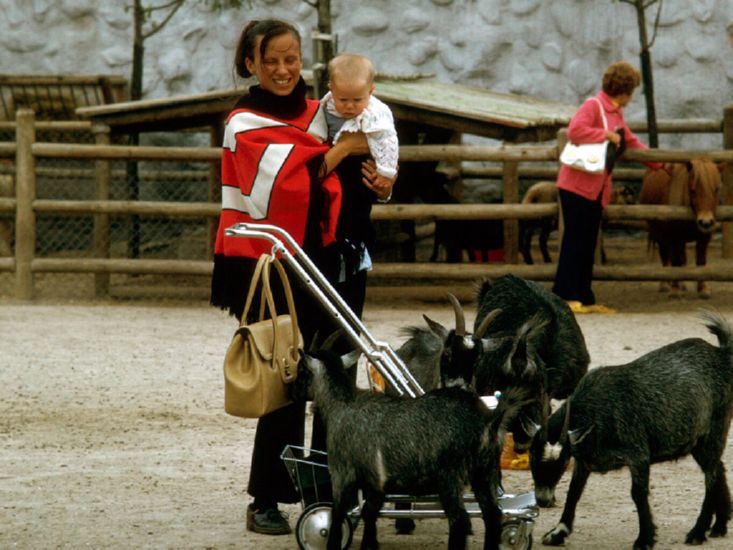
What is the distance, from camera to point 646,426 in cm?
465

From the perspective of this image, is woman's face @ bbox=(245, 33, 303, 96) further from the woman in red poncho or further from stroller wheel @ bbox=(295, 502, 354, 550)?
stroller wheel @ bbox=(295, 502, 354, 550)

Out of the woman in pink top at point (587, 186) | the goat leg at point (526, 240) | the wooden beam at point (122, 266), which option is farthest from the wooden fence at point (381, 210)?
the goat leg at point (526, 240)

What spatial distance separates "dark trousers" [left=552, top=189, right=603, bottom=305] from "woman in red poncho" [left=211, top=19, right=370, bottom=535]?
578 centimetres

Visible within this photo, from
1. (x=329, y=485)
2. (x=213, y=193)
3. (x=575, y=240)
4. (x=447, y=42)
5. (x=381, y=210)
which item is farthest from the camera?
(x=447, y=42)

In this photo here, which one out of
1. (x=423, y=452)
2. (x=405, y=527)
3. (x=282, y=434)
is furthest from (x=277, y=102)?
(x=405, y=527)

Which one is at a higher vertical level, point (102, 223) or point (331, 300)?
point (331, 300)

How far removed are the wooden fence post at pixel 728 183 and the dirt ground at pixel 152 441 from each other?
954 mm

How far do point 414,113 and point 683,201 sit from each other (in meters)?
2.17

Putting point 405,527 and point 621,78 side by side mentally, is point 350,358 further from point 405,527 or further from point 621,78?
point 621,78

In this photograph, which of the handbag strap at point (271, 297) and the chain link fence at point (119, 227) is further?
the chain link fence at point (119, 227)

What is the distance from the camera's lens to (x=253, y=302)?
4.79 meters

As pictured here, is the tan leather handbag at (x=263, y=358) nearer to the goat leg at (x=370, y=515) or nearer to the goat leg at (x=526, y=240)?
the goat leg at (x=370, y=515)

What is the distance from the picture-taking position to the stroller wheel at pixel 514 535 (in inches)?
178

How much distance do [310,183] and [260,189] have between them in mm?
161
